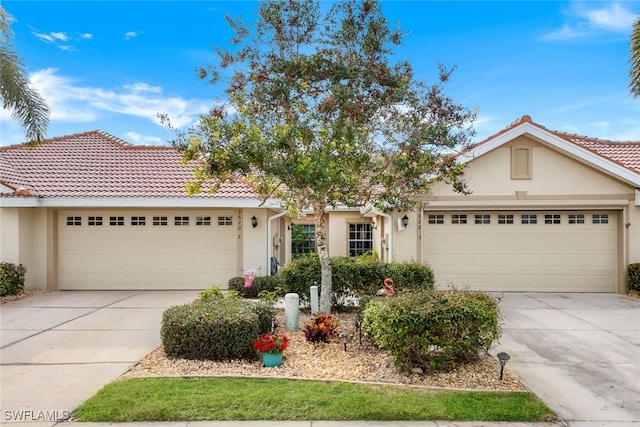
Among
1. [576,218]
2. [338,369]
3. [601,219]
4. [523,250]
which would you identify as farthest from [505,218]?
[338,369]

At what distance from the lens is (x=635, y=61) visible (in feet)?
34.3

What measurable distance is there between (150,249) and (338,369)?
9.55 meters

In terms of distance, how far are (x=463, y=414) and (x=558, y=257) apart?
1048 centimetres

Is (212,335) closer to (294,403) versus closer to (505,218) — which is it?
(294,403)

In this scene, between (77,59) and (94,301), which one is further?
(77,59)

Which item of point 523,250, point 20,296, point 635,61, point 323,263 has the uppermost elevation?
point 635,61

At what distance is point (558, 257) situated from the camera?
522 inches

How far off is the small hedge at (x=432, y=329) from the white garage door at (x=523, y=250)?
7.45m

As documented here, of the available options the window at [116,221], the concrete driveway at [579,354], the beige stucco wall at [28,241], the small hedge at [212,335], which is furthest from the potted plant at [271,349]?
the beige stucco wall at [28,241]

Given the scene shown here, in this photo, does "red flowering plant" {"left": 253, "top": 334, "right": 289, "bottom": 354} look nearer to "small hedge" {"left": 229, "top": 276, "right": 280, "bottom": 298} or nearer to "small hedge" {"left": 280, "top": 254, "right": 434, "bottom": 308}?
"small hedge" {"left": 280, "top": 254, "right": 434, "bottom": 308}

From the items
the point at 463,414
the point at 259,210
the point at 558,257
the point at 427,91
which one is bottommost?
the point at 463,414

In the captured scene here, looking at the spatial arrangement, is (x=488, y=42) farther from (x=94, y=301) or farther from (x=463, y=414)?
(x=94, y=301)

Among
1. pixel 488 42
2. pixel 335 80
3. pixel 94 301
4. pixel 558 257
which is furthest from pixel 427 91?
pixel 94 301

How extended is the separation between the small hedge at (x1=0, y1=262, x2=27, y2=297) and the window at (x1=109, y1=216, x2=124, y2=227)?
269cm
